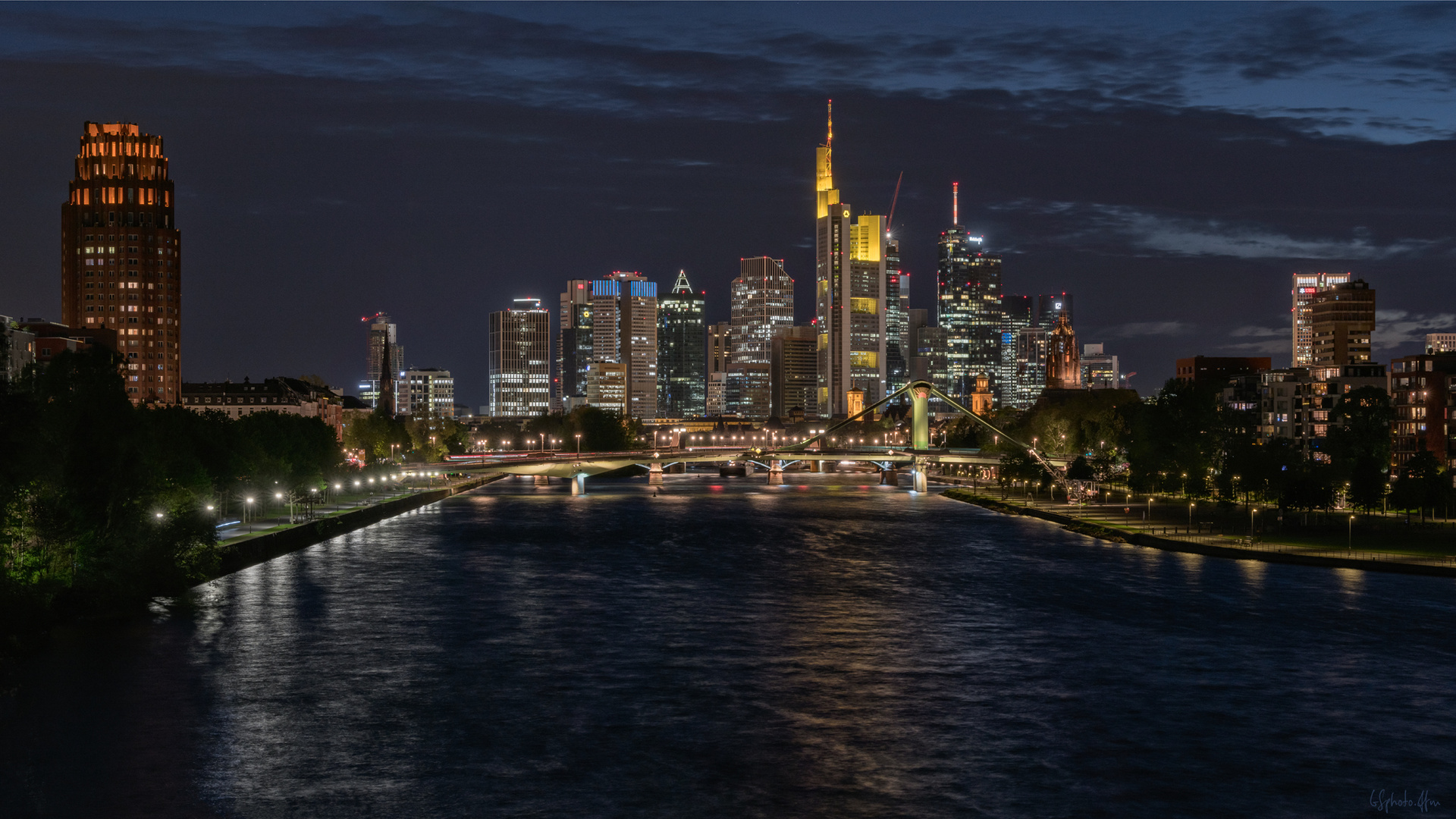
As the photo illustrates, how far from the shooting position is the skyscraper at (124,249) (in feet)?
491

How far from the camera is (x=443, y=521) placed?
90.2m

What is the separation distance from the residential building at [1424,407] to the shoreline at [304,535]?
6938 cm

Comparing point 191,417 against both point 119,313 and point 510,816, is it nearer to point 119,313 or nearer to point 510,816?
point 510,816

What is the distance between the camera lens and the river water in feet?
88.1

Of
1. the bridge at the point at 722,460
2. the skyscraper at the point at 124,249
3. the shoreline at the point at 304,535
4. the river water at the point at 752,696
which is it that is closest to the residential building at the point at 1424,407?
the bridge at the point at 722,460

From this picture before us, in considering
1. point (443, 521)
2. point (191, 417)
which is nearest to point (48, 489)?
point (191, 417)

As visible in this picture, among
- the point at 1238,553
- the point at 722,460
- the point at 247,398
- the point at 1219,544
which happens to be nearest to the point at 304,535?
the point at 1219,544

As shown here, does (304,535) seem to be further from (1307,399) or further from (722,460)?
(1307,399)

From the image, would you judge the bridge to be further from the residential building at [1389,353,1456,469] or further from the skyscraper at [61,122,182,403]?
the skyscraper at [61,122,182,403]

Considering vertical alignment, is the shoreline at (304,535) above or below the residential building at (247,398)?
below

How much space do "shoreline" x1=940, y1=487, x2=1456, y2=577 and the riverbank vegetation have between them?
44270 mm

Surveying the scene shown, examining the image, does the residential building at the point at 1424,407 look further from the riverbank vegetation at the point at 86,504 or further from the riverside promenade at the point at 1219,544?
the riverbank vegetation at the point at 86,504

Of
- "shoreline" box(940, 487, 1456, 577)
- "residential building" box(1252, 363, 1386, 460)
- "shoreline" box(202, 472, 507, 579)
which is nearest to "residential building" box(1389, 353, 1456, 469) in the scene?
"residential building" box(1252, 363, 1386, 460)

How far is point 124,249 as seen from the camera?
150 m
